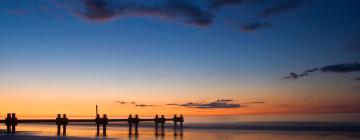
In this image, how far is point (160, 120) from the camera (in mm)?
49406

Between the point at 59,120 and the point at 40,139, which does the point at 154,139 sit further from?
the point at 59,120

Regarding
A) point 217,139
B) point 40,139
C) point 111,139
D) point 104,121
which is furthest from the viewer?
point 104,121

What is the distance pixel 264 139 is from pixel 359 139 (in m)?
7.41

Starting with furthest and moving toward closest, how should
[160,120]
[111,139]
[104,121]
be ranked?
[160,120]
[104,121]
[111,139]

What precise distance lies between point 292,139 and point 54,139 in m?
18.4

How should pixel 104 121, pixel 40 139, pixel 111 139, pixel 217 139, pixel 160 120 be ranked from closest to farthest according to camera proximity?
pixel 40 139, pixel 111 139, pixel 217 139, pixel 104 121, pixel 160 120

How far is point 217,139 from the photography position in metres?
31.8

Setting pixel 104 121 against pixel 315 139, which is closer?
pixel 315 139

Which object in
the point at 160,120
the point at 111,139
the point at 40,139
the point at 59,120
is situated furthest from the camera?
the point at 160,120

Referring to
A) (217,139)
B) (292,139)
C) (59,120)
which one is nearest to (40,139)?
(59,120)

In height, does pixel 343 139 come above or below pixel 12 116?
below

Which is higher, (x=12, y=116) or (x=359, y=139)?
(x=12, y=116)

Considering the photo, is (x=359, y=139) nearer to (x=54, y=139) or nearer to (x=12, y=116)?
(x=54, y=139)

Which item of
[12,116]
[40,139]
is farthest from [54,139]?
[12,116]
